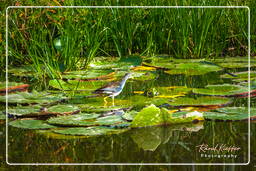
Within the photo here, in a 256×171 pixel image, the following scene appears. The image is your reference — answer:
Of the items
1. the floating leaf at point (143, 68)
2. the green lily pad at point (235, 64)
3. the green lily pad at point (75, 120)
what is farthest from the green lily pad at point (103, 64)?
the green lily pad at point (75, 120)

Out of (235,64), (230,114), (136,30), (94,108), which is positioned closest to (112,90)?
(94,108)

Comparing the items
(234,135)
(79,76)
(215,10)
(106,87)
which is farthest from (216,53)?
(234,135)

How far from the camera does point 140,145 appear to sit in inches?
102

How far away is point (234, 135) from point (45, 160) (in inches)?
43.8

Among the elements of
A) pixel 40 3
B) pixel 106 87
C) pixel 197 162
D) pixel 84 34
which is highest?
pixel 40 3

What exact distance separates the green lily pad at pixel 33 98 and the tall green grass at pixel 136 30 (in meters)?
1.08

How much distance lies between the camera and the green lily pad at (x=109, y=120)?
2.78 m

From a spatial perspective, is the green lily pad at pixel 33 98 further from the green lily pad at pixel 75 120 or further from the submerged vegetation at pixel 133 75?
the green lily pad at pixel 75 120

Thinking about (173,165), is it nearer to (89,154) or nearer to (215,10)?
(89,154)

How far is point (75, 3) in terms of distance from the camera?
5781 mm

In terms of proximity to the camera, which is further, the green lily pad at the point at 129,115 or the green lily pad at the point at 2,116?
the green lily pad at the point at 2,116

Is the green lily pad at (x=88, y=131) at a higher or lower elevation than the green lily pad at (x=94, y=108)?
lower

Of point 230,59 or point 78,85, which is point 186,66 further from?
point 78,85

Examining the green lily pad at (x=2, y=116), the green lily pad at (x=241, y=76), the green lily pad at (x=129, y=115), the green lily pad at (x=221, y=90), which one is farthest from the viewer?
the green lily pad at (x=241, y=76)
